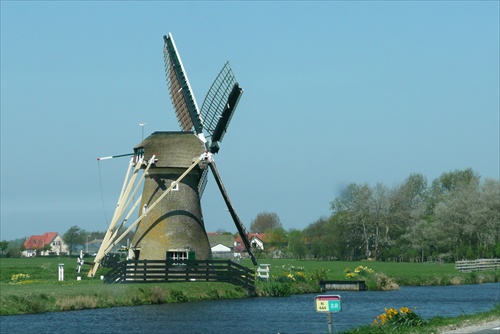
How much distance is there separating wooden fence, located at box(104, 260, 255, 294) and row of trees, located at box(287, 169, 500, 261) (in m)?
53.2

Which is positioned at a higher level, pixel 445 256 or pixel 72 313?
pixel 445 256

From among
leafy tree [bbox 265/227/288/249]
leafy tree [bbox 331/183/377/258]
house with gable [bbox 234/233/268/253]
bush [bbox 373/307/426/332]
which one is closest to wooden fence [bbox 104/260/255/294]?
house with gable [bbox 234/233/268/253]

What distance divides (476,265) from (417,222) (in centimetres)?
3199

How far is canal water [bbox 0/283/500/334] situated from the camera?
102ft

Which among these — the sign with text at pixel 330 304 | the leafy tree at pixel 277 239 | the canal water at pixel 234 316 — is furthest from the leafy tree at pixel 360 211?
the sign with text at pixel 330 304

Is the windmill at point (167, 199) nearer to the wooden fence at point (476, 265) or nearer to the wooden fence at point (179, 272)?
the wooden fence at point (179, 272)

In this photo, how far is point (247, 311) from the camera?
1511 inches

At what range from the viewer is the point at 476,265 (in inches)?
3095

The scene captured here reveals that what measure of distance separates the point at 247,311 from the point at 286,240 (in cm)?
14692

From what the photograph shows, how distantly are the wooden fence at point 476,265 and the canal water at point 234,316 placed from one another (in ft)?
92.7

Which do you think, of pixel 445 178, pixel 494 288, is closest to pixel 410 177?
pixel 445 178

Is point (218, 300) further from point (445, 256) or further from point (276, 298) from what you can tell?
point (445, 256)

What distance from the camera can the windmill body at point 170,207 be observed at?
46547 mm

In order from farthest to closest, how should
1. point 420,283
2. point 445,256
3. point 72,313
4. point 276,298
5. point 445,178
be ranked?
point 445,178 < point 445,256 < point 420,283 < point 276,298 < point 72,313
